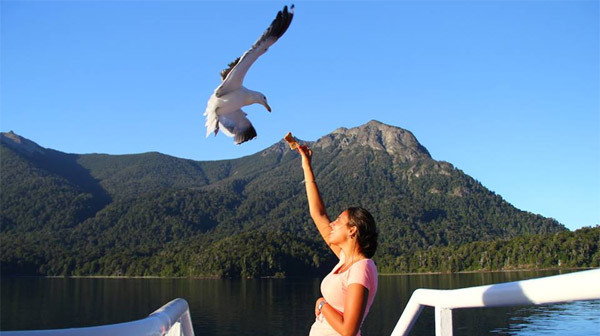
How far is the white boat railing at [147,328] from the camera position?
1.19 meters

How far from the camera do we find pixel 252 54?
19.6 ft

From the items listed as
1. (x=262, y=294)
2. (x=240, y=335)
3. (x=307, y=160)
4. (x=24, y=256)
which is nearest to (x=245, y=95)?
(x=307, y=160)

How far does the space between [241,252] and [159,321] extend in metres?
133

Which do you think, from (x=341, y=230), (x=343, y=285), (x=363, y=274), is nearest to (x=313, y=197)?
(x=341, y=230)

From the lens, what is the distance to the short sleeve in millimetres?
2373

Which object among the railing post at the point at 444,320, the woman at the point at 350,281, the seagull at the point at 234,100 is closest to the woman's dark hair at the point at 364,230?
the woman at the point at 350,281

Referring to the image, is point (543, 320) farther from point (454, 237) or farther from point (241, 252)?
point (454, 237)

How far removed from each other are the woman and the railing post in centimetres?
27

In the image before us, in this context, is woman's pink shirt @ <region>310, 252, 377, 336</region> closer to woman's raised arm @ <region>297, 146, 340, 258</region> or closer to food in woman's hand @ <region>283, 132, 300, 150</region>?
woman's raised arm @ <region>297, 146, 340, 258</region>

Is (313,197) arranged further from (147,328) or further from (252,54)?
(252,54)

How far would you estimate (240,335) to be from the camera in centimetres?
4553

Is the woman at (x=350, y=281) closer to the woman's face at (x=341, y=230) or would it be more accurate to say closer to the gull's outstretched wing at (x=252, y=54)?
the woman's face at (x=341, y=230)

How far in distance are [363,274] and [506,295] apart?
0.72 m

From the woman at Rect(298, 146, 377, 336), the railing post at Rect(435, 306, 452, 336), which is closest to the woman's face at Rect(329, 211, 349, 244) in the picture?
the woman at Rect(298, 146, 377, 336)
